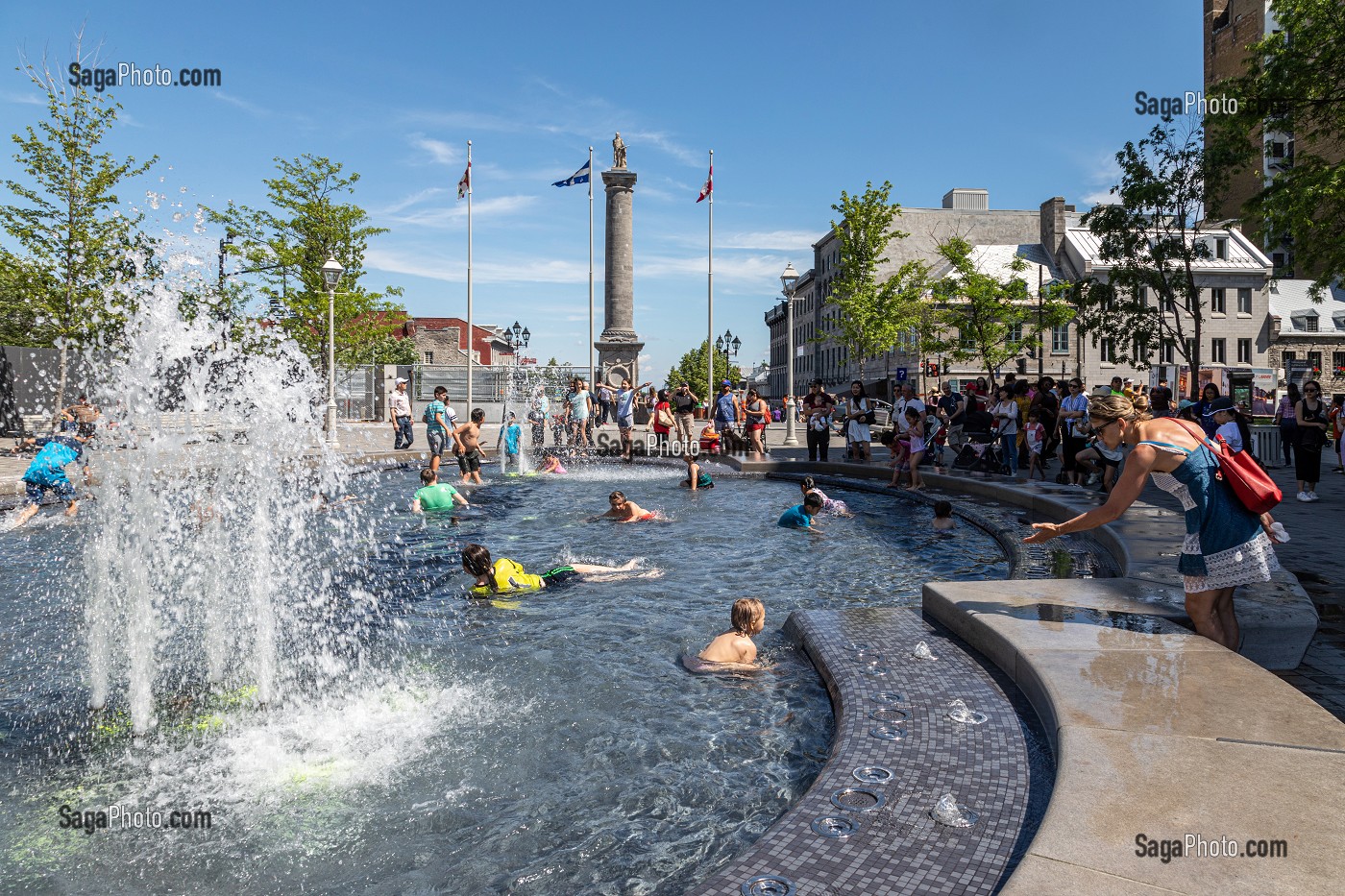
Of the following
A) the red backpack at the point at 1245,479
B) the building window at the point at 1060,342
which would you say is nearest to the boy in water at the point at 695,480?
the red backpack at the point at 1245,479

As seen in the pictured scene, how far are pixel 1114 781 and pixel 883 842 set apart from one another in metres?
0.97

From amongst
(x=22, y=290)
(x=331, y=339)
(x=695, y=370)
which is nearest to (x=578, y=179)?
(x=331, y=339)

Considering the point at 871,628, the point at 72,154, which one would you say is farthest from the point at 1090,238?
the point at 871,628

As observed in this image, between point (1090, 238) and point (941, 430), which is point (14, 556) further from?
point (1090, 238)

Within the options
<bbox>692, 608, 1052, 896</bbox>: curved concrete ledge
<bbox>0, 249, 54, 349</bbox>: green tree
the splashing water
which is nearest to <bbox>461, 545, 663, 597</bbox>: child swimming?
the splashing water

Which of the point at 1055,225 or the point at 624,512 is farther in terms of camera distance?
the point at 1055,225

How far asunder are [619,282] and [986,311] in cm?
2571

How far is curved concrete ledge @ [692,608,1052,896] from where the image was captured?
322 centimetres

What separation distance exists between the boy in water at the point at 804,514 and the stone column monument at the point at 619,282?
23.3 meters

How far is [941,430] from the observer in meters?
20.3

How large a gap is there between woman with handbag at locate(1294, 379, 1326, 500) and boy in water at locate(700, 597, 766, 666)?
10.7m

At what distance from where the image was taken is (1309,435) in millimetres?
13008

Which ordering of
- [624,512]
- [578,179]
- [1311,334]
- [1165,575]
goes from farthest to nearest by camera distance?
[1311,334] → [578,179] → [624,512] → [1165,575]

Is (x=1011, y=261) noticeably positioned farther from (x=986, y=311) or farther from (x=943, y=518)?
(x=943, y=518)
